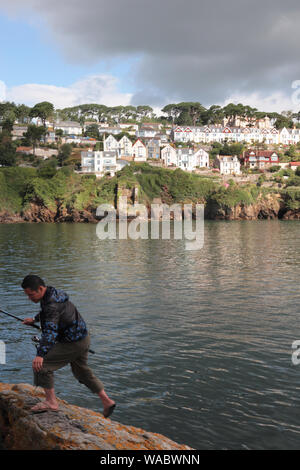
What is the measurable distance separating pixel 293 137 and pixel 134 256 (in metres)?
161

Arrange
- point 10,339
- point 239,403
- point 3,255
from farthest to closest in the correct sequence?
1. point 3,255
2. point 10,339
3. point 239,403

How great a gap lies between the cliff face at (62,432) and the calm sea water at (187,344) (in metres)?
1.85

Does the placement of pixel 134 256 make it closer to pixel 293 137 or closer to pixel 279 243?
pixel 279 243

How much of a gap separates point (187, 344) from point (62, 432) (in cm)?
810

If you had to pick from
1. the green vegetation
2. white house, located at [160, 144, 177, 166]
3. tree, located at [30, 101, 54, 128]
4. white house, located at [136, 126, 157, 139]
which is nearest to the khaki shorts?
the green vegetation

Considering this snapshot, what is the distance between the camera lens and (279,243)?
151ft

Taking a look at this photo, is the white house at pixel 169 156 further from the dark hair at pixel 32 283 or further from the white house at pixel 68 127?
the dark hair at pixel 32 283

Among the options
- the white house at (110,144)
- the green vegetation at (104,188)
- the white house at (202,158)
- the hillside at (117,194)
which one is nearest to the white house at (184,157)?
the white house at (202,158)

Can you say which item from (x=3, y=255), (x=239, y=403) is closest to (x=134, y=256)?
(x=3, y=255)

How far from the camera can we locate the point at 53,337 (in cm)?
716

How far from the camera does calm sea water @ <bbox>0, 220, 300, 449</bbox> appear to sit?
9.16 m

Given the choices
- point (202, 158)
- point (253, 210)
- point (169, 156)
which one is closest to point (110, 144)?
point (169, 156)

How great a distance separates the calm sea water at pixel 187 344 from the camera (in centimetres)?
916

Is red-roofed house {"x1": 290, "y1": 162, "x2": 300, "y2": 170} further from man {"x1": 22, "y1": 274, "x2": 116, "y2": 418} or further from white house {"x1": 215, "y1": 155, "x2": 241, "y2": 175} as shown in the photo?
man {"x1": 22, "y1": 274, "x2": 116, "y2": 418}
